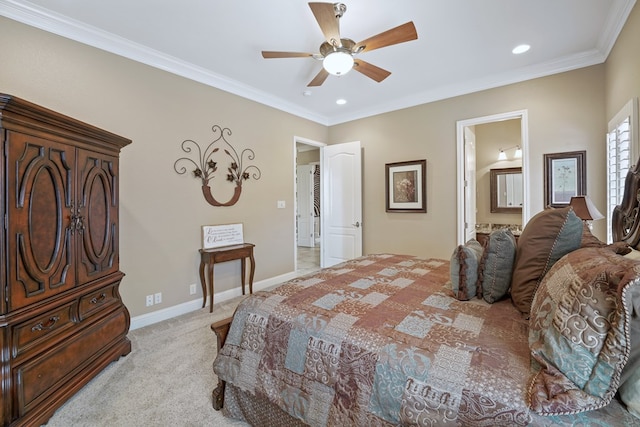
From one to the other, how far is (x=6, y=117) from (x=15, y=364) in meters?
1.29

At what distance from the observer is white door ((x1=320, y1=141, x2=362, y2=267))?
4.61 metres

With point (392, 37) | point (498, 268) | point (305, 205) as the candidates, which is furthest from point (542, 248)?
point (305, 205)

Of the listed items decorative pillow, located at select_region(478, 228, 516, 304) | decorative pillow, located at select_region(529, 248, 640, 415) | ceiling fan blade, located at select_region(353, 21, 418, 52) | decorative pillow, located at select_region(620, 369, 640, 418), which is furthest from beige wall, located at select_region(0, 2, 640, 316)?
decorative pillow, located at select_region(620, 369, 640, 418)

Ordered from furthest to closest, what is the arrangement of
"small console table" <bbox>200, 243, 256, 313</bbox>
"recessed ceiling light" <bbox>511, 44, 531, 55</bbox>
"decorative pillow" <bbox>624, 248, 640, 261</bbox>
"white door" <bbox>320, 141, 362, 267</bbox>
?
1. "white door" <bbox>320, 141, 362, 267</bbox>
2. "small console table" <bbox>200, 243, 256, 313</bbox>
3. "recessed ceiling light" <bbox>511, 44, 531, 55</bbox>
4. "decorative pillow" <bbox>624, 248, 640, 261</bbox>

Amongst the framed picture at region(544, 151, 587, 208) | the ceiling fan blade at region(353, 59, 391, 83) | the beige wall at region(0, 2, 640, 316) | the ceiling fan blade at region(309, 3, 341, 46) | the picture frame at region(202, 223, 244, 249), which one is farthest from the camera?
the picture frame at region(202, 223, 244, 249)

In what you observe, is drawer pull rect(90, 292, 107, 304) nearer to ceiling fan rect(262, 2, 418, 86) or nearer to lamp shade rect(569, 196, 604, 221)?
ceiling fan rect(262, 2, 418, 86)

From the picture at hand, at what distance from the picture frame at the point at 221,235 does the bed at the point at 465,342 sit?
1902 mm

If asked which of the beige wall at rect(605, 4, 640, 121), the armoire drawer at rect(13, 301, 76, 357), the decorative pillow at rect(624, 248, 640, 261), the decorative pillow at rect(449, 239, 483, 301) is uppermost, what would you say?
the beige wall at rect(605, 4, 640, 121)

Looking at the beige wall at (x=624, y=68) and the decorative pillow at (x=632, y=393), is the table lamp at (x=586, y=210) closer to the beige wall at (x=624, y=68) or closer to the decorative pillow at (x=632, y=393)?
the beige wall at (x=624, y=68)

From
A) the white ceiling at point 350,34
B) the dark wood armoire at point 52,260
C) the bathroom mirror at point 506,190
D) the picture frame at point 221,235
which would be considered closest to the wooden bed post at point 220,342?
the dark wood armoire at point 52,260

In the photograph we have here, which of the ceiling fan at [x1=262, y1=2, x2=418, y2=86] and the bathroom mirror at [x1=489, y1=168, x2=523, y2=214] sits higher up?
the ceiling fan at [x1=262, y1=2, x2=418, y2=86]

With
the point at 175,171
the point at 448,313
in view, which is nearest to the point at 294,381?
the point at 448,313

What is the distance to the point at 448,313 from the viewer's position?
4.48 ft

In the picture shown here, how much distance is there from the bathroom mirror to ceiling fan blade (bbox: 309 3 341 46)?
12.2ft
